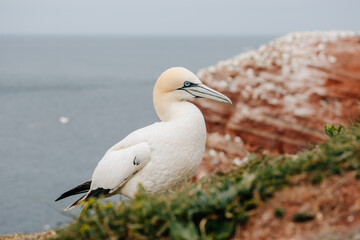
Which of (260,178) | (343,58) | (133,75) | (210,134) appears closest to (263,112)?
(210,134)

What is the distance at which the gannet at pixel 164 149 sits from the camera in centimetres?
498

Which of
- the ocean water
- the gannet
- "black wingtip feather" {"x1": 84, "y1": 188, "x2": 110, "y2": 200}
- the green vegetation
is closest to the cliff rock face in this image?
the ocean water

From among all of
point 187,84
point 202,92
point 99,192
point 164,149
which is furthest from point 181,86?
point 99,192

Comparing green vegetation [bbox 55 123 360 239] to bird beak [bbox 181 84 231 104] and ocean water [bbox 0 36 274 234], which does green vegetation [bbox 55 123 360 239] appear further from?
bird beak [bbox 181 84 231 104]

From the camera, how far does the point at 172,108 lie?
532 cm

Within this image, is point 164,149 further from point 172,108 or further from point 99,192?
point 99,192

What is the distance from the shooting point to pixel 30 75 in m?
119

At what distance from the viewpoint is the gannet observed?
4.98 metres

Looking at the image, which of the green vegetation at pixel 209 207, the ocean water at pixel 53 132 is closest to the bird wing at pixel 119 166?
the ocean water at pixel 53 132

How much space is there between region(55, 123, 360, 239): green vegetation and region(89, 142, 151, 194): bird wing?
136 cm

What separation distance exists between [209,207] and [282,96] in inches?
593

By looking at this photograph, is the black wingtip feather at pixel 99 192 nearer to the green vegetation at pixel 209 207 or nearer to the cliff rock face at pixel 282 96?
the green vegetation at pixel 209 207

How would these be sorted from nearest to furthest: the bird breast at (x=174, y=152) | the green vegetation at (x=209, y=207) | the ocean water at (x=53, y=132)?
the green vegetation at (x=209, y=207), the bird breast at (x=174, y=152), the ocean water at (x=53, y=132)

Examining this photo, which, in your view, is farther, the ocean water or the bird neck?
A: the ocean water
